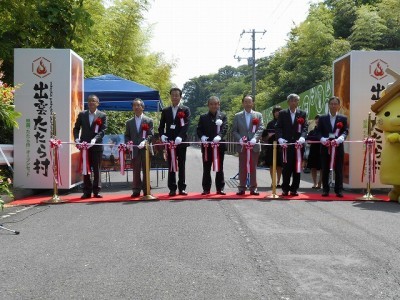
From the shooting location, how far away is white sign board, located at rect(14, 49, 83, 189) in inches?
359

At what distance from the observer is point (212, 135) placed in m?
9.18

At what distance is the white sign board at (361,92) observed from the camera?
32.0ft

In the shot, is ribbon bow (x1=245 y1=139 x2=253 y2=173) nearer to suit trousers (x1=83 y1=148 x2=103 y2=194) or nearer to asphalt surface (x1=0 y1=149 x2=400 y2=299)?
asphalt surface (x1=0 y1=149 x2=400 y2=299)

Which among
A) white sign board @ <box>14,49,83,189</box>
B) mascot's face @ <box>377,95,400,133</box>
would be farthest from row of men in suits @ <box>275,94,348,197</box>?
white sign board @ <box>14,49,83,189</box>

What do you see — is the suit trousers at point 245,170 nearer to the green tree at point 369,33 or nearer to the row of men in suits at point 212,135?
the row of men in suits at point 212,135

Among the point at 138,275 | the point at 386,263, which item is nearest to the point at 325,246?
the point at 386,263

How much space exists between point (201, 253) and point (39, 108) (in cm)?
570

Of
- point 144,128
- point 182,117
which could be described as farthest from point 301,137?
point 144,128

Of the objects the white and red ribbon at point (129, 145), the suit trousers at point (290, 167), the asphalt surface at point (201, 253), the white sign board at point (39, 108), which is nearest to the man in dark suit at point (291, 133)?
the suit trousers at point (290, 167)

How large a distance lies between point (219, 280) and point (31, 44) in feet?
29.4

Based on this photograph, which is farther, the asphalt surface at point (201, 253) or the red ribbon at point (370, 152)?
the red ribbon at point (370, 152)

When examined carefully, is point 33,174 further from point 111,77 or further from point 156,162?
point 111,77

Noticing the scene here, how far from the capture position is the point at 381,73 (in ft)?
32.0

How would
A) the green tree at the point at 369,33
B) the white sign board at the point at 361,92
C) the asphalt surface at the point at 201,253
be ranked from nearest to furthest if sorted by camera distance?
the asphalt surface at the point at 201,253 < the white sign board at the point at 361,92 < the green tree at the point at 369,33
